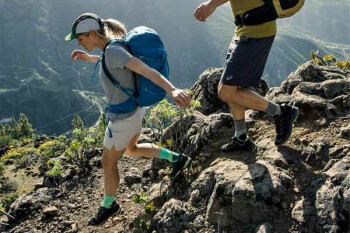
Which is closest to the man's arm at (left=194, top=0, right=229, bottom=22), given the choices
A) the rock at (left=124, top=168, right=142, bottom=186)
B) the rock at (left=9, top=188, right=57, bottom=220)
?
the rock at (left=124, top=168, right=142, bottom=186)

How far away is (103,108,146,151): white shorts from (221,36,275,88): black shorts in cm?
156

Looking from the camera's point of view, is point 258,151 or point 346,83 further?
point 346,83

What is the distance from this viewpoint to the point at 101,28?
5.66 meters

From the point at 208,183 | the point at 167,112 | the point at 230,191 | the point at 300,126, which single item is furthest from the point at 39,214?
the point at 300,126

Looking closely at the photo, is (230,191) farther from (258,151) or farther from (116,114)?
(116,114)

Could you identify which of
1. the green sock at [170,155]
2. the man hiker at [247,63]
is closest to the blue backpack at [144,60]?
the man hiker at [247,63]

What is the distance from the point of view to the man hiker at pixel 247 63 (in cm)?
550

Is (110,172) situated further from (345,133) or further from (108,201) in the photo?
(345,133)

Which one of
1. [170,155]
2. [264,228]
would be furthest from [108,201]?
[264,228]

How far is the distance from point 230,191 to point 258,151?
1.18m

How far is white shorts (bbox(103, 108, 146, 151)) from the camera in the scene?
5773 mm

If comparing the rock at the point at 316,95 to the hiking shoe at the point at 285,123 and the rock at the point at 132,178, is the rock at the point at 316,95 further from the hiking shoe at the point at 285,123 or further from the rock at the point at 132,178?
the rock at the point at 132,178

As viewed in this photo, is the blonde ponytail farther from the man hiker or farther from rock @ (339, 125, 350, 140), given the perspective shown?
rock @ (339, 125, 350, 140)

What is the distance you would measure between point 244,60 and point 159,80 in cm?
157
